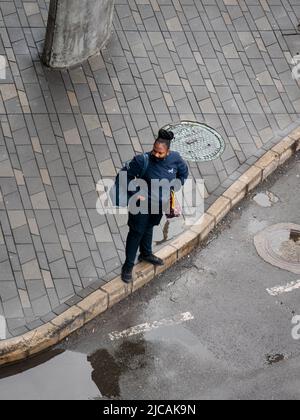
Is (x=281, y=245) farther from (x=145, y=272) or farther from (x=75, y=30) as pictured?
(x=75, y=30)

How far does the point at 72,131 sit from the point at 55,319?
3229 millimetres

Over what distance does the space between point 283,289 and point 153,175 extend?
8.24 feet

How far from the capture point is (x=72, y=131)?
1342 cm

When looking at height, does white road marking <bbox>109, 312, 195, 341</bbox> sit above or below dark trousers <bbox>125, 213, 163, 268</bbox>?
below

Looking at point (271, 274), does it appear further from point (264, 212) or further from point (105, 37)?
point (105, 37)

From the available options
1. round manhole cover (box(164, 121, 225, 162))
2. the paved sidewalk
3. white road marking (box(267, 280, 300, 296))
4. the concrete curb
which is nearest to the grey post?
the paved sidewalk

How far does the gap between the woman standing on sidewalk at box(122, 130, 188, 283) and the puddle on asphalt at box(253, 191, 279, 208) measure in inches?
92.1

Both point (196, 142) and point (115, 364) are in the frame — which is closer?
point (115, 364)

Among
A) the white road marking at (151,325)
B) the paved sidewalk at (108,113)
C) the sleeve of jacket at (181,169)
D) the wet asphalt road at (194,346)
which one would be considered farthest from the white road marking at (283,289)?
the sleeve of jacket at (181,169)

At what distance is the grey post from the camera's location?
Answer: 13.6 meters

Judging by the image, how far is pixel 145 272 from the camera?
474 inches

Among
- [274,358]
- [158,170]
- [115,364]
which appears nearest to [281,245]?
[274,358]

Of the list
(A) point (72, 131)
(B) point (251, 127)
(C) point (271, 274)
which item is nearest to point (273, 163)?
(B) point (251, 127)

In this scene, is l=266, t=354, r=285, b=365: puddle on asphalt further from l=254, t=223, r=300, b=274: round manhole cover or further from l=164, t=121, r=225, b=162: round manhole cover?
l=164, t=121, r=225, b=162: round manhole cover
